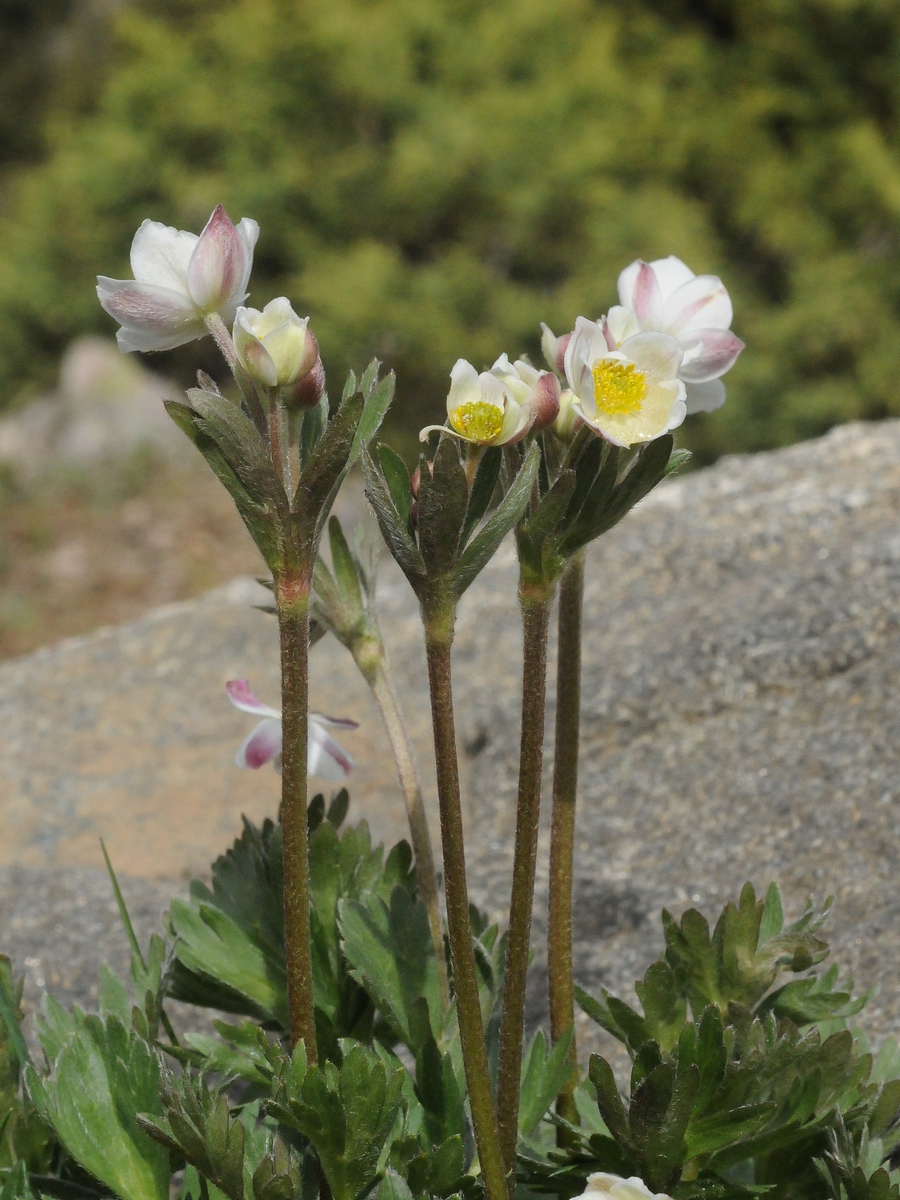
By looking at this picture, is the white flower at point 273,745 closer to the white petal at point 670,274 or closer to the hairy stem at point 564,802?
the hairy stem at point 564,802

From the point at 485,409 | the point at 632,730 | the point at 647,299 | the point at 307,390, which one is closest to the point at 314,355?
the point at 307,390

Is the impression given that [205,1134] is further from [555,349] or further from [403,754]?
[555,349]

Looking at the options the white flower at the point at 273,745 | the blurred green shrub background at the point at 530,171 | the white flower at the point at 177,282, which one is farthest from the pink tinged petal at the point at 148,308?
the blurred green shrub background at the point at 530,171

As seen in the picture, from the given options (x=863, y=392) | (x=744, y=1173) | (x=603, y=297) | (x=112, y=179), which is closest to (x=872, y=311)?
(x=863, y=392)

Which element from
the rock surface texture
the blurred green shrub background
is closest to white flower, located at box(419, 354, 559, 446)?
the rock surface texture

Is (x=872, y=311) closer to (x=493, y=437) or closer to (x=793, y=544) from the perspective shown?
(x=793, y=544)

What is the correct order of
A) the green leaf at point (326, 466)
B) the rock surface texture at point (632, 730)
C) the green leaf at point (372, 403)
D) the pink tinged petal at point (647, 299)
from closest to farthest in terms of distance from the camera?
the green leaf at point (326, 466) → the green leaf at point (372, 403) → the pink tinged petal at point (647, 299) → the rock surface texture at point (632, 730)

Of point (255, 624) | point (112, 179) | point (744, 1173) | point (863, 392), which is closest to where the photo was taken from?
point (744, 1173)
